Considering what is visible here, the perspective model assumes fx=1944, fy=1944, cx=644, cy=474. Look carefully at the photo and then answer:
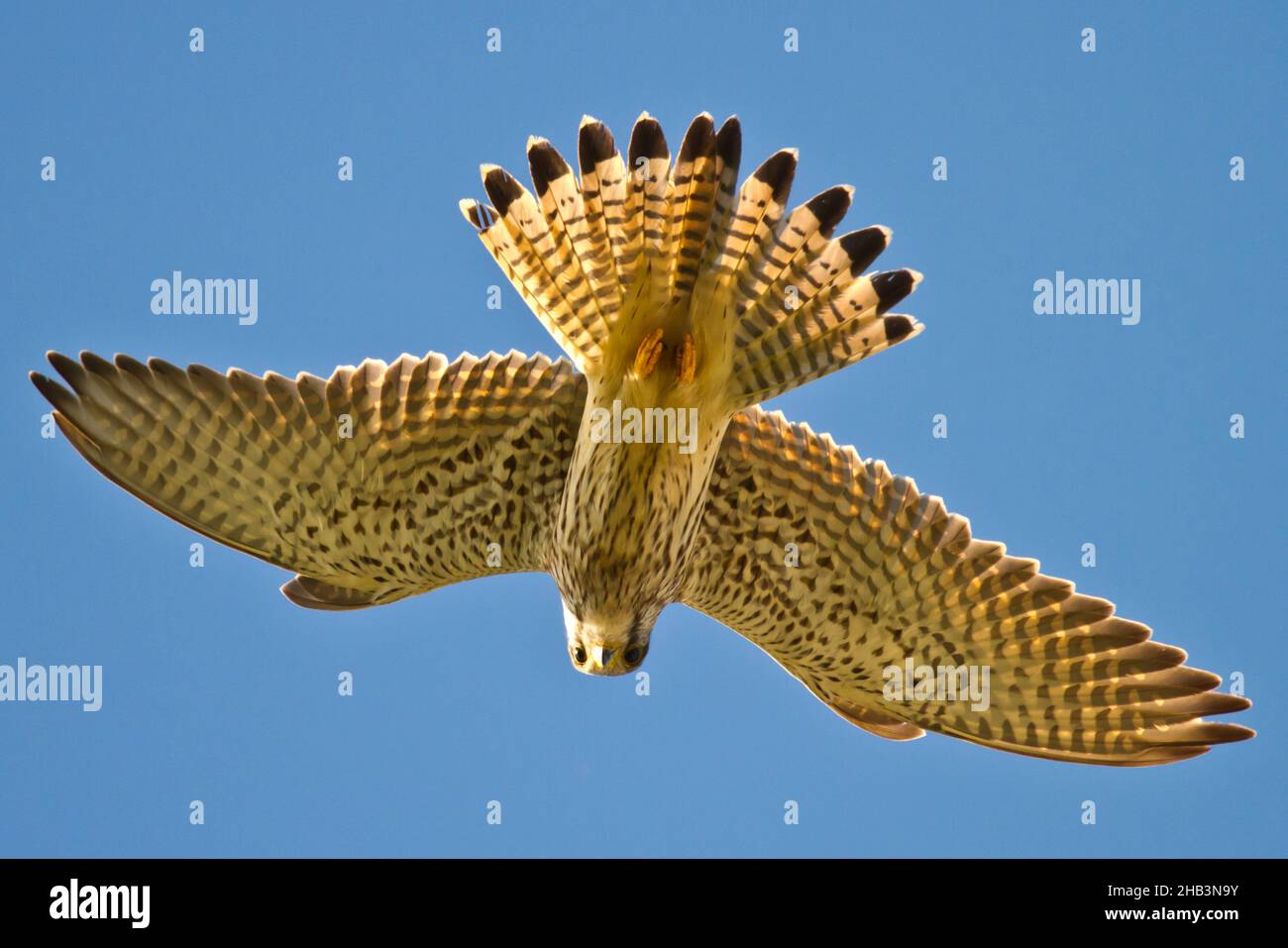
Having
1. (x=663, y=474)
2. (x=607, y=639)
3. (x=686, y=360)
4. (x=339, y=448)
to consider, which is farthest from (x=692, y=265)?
(x=339, y=448)

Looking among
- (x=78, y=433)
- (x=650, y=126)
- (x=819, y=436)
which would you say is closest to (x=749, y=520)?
(x=819, y=436)

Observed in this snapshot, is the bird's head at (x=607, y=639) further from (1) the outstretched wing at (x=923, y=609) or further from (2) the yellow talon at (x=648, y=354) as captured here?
(2) the yellow talon at (x=648, y=354)

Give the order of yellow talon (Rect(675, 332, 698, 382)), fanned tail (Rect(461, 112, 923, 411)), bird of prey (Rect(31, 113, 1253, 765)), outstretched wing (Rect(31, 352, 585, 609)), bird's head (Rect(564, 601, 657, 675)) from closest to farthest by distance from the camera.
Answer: fanned tail (Rect(461, 112, 923, 411)) → bird of prey (Rect(31, 113, 1253, 765)) → yellow talon (Rect(675, 332, 698, 382)) → bird's head (Rect(564, 601, 657, 675)) → outstretched wing (Rect(31, 352, 585, 609))

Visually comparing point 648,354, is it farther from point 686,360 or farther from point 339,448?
point 339,448

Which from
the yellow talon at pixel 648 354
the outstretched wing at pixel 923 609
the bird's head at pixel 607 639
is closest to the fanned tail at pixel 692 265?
the yellow talon at pixel 648 354

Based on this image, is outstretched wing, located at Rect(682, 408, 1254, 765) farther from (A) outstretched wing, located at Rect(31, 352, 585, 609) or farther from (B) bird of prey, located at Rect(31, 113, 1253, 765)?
(A) outstretched wing, located at Rect(31, 352, 585, 609)

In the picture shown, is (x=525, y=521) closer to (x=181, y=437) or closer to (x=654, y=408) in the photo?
(x=654, y=408)

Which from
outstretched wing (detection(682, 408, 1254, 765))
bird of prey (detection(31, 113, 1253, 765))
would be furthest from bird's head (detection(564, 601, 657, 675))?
outstretched wing (detection(682, 408, 1254, 765))
